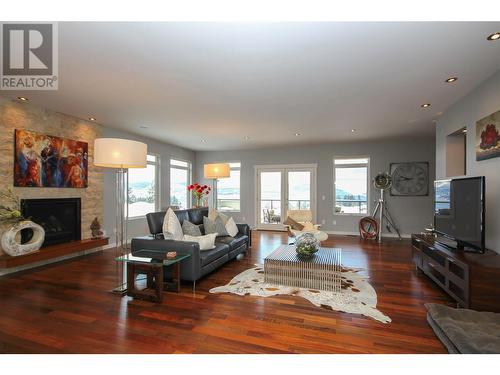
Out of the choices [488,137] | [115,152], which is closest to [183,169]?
[115,152]

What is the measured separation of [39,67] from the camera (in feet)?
9.22

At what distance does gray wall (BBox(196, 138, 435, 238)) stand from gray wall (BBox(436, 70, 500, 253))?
3.04 m

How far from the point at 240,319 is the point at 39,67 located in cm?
343

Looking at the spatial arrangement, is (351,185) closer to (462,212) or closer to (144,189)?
(462,212)

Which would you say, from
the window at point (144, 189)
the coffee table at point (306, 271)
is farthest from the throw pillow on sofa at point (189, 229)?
the window at point (144, 189)

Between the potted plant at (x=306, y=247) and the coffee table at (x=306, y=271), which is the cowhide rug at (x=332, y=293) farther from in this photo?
the potted plant at (x=306, y=247)

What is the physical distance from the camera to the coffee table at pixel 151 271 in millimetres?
2852

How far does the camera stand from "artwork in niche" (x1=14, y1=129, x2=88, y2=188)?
4043mm

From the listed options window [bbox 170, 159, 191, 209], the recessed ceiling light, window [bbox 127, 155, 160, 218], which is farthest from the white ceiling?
window [bbox 170, 159, 191, 209]

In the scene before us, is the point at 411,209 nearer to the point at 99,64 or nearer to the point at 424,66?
the point at 424,66

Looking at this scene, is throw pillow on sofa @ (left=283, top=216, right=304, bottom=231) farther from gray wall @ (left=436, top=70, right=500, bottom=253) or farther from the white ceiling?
gray wall @ (left=436, top=70, right=500, bottom=253)

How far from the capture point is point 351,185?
7391mm

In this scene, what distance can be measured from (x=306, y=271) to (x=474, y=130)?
9.43 feet
